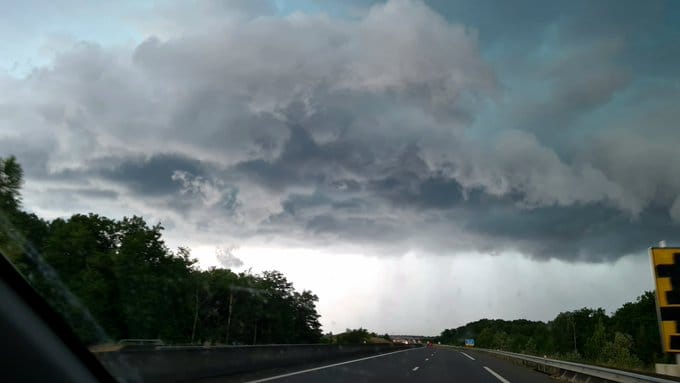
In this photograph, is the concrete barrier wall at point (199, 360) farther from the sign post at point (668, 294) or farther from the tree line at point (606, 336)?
the tree line at point (606, 336)

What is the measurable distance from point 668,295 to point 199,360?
12.9 metres

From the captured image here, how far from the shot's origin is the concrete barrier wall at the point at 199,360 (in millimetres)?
10398

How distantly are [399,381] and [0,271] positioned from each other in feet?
49.5

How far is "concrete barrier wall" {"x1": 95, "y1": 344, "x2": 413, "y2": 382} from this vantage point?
409 inches

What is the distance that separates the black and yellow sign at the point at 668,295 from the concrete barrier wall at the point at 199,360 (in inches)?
492

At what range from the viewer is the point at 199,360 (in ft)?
47.5

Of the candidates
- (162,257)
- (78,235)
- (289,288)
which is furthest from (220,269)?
(78,235)

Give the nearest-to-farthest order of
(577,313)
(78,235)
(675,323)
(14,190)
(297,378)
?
(14,190), (78,235), (675,323), (297,378), (577,313)

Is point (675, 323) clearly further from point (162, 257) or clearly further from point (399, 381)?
point (162, 257)

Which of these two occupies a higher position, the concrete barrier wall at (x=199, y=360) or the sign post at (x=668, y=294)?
the sign post at (x=668, y=294)

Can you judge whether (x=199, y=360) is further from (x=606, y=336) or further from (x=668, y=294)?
(x=606, y=336)

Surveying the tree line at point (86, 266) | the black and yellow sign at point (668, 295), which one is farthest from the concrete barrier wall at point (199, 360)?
the black and yellow sign at point (668, 295)

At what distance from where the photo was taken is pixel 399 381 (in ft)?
53.2

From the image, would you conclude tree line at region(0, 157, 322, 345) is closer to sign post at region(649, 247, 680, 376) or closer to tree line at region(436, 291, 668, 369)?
sign post at region(649, 247, 680, 376)
